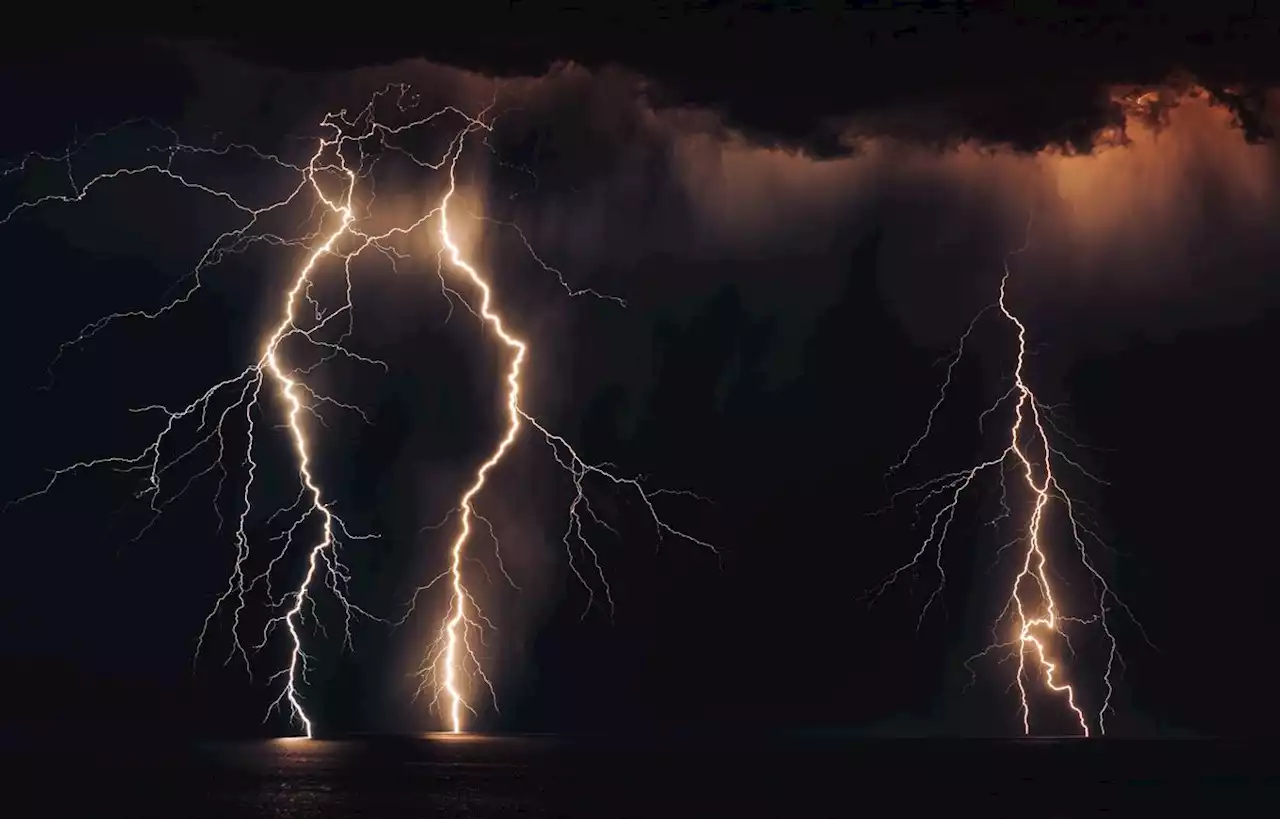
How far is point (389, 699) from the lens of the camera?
16.8 m

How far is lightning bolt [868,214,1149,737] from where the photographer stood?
17.1m

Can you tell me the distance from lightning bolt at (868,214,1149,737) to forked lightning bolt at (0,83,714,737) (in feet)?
8.84

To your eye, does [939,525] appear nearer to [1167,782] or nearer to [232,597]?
[1167,782]

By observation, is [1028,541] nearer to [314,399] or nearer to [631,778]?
[631,778]

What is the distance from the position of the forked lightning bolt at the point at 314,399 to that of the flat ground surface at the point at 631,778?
1451 millimetres

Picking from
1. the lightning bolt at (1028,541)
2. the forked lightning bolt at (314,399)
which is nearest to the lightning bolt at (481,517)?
the forked lightning bolt at (314,399)

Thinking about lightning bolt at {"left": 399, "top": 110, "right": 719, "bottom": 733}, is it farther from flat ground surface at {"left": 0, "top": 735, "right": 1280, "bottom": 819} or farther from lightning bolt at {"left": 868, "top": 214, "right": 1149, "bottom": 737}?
lightning bolt at {"left": 868, "top": 214, "right": 1149, "bottom": 737}

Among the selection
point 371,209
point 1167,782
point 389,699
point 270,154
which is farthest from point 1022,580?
point 270,154

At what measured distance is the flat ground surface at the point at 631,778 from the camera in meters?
12.2

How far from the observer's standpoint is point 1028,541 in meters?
17.2

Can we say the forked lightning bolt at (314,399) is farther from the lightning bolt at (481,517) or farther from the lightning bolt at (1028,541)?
the lightning bolt at (1028,541)

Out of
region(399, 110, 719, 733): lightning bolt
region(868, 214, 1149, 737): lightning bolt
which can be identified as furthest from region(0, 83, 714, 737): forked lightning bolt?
region(868, 214, 1149, 737): lightning bolt

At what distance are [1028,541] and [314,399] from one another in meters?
7.93

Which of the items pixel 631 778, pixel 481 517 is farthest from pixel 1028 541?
pixel 481 517
